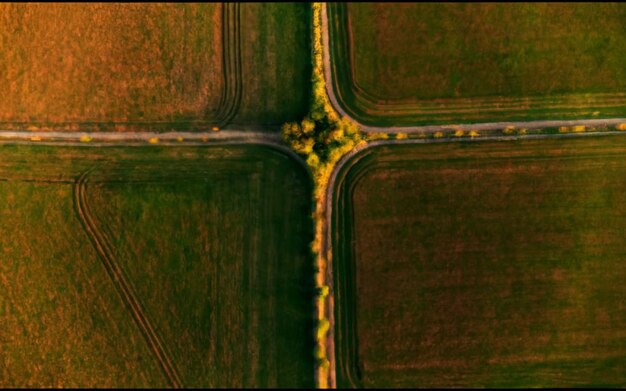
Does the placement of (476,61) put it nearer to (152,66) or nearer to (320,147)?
(320,147)

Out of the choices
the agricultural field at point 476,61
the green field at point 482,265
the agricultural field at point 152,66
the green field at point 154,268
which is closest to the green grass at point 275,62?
the agricultural field at point 152,66

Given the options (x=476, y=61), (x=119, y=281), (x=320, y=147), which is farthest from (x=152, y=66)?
(x=476, y=61)

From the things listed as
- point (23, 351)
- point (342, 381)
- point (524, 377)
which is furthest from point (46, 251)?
point (524, 377)

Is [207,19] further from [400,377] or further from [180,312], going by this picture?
[400,377]

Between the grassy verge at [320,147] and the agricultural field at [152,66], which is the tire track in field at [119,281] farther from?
the grassy verge at [320,147]

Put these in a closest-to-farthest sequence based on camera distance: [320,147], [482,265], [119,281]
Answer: [320,147]
[482,265]
[119,281]

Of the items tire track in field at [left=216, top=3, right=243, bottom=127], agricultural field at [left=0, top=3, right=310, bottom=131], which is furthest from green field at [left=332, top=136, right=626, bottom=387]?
tire track in field at [left=216, top=3, right=243, bottom=127]

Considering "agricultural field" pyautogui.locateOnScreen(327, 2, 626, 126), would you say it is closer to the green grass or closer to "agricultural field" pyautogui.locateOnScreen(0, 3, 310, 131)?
the green grass
